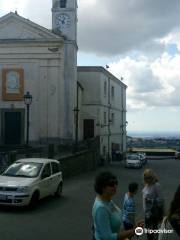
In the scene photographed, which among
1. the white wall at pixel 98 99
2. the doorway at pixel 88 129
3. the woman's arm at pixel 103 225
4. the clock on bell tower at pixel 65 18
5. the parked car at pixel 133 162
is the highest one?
the clock on bell tower at pixel 65 18

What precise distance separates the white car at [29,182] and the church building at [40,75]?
2533 centimetres

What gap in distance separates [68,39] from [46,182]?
27857mm

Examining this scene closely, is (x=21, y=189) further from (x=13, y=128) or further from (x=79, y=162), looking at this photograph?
(x=13, y=128)

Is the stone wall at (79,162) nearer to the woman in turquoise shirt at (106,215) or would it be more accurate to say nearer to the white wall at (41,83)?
the white wall at (41,83)

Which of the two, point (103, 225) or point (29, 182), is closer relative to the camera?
point (103, 225)

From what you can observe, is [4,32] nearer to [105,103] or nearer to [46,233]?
[105,103]

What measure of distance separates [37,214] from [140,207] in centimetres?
413

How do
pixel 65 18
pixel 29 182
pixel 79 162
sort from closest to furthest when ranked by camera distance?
pixel 29 182 < pixel 79 162 < pixel 65 18

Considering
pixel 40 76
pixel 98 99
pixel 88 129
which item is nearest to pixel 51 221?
pixel 40 76

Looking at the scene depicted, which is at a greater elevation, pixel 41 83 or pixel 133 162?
pixel 41 83

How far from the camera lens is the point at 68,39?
144ft

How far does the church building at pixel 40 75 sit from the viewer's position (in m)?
44.1

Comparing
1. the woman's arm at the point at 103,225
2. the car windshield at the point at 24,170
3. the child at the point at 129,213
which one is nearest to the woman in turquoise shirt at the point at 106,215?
the woman's arm at the point at 103,225

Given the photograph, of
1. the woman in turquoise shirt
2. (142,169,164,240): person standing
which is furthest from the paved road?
the woman in turquoise shirt
